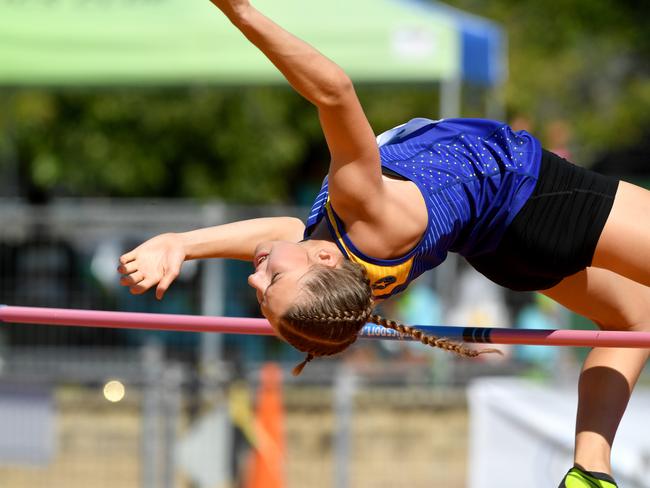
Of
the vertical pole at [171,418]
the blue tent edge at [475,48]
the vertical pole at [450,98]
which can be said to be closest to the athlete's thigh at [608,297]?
the vertical pole at [171,418]

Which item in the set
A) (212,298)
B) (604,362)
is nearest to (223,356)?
(212,298)

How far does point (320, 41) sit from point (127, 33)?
1.46m

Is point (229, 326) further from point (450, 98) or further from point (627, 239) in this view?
point (450, 98)

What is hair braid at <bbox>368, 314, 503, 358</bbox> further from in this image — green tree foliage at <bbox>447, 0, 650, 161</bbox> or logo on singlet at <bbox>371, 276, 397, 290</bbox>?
green tree foliage at <bbox>447, 0, 650, 161</bbox>

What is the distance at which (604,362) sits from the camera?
157 inches

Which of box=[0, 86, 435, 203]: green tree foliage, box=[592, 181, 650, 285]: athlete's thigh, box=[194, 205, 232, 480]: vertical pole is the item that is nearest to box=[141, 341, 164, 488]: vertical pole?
box=[194, 205, 232, 480]: vertical pole

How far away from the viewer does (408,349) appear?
31.9 ft

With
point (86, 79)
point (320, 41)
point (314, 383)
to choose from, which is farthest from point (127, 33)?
point (314, 383)

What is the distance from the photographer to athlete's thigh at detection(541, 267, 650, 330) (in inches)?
153

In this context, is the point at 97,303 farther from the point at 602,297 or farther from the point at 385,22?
the point at 602,297

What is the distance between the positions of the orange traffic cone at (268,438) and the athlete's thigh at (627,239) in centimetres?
446

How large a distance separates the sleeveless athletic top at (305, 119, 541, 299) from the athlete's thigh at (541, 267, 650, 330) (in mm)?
427

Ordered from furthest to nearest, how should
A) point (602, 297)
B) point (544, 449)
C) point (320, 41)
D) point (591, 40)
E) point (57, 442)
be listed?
point (591, 40) < point (320, 41) < point (57, 442) < point (544, 449) < point (602, 297)

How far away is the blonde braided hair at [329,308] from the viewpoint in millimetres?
3256
